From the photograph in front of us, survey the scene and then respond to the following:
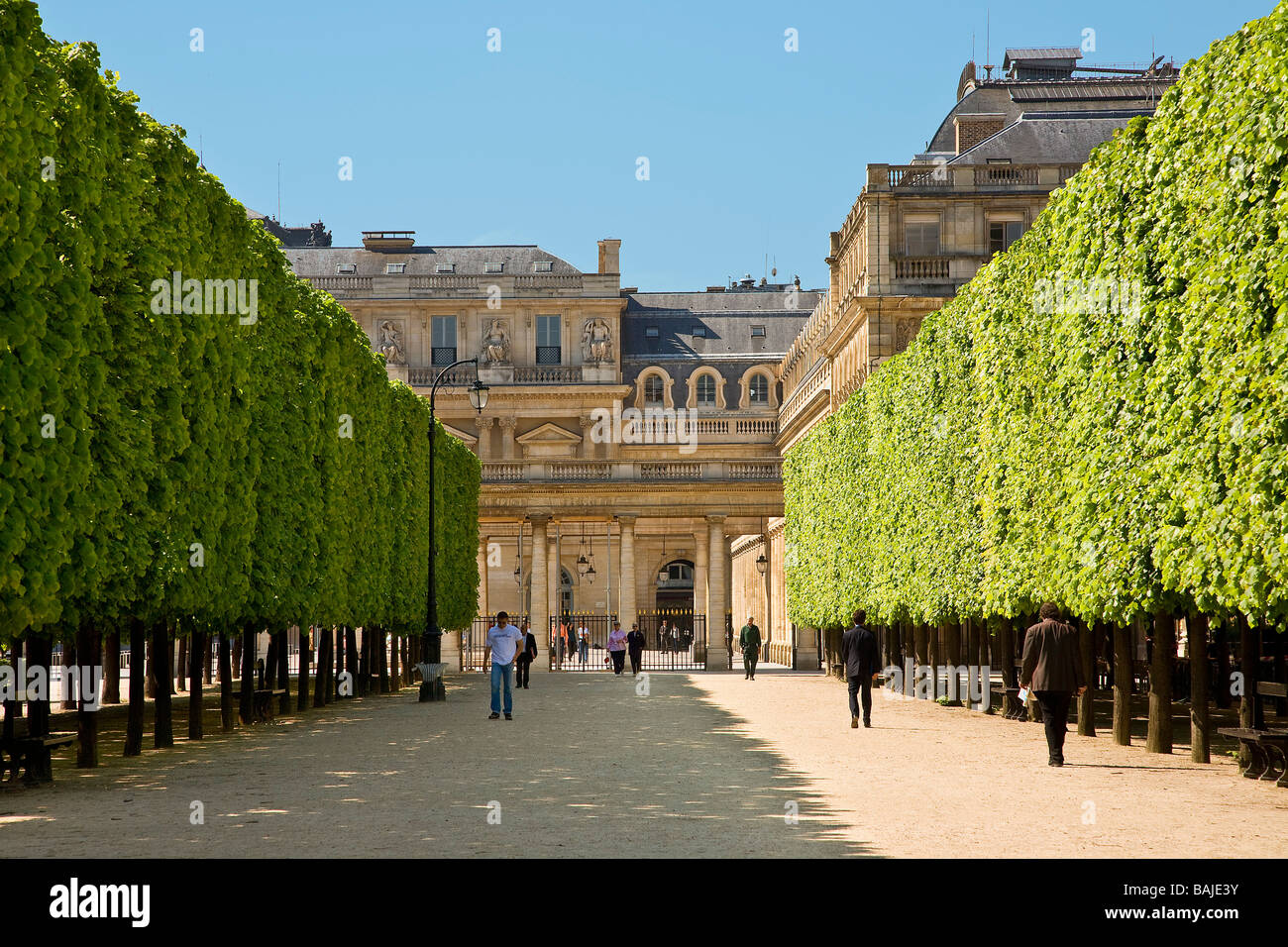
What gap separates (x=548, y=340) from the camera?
82.2 metres

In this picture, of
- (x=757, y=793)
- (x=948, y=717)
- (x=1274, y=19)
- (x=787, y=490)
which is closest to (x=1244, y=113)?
(x=1274, y=19)

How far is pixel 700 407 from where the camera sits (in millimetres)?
85500

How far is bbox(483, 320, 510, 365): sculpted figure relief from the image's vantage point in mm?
80562

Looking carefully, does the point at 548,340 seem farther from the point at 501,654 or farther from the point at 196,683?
the point at 196,683

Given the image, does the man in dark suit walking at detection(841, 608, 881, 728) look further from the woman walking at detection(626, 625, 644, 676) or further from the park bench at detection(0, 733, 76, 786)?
the woman walking at detection(626, 625, 644, 676)

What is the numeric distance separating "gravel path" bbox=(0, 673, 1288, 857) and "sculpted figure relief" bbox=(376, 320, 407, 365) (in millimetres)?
57054

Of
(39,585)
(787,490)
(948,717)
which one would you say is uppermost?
(787,490)

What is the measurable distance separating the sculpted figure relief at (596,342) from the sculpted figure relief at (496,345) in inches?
165

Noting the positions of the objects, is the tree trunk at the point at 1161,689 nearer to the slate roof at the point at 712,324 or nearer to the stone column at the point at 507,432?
the stone column at the point at 507,432

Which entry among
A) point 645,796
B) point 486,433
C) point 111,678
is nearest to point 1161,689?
point 645,796

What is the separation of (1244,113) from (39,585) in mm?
12181
